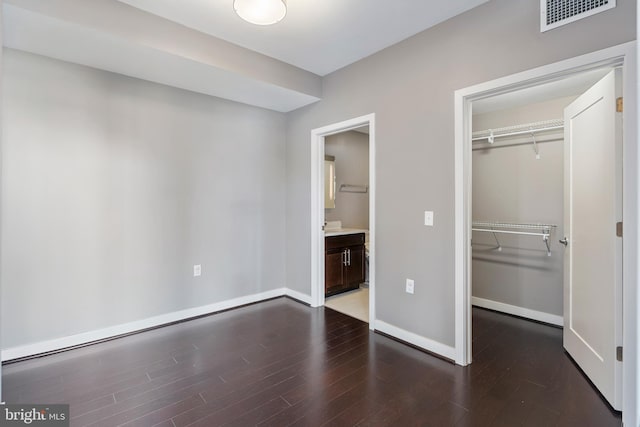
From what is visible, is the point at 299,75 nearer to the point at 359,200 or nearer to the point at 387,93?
the point at 387,93

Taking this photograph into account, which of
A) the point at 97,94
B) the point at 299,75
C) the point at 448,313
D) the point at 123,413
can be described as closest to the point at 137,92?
the point at 97,94

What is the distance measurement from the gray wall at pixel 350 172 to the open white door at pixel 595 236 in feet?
9.87

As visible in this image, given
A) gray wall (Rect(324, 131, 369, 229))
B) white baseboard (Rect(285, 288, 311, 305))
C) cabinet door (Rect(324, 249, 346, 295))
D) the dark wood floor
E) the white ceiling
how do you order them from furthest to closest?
gray wall (Rect(324, 131, 369, 229)), cabinet door (Rect(324, 249, 346, 295)), white baseboard (Rect(285, 288, 311, 305)), the white ceiling, the dark wood floor

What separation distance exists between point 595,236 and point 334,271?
2625mm

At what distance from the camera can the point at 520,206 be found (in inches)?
132

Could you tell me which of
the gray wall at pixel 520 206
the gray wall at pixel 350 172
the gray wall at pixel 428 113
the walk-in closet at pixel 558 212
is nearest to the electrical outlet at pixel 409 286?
the gray wall at pixel 428 113

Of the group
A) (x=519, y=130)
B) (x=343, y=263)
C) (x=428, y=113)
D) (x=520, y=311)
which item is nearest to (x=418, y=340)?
(x=520, y=311)

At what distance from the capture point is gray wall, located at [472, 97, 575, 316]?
3127 millimetres

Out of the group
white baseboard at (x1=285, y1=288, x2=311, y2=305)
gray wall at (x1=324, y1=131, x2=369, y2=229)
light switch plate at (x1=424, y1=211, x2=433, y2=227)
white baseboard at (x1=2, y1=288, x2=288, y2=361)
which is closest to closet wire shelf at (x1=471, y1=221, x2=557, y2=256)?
light switch plate at (x1=424, y1=211, x2=433, y2=227)

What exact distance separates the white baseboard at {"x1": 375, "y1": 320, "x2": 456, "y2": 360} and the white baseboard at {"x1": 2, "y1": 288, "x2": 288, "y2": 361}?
1403 millimetres

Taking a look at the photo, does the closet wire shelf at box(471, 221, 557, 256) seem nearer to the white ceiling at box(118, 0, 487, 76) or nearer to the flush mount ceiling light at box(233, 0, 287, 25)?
the white ceiling at box(118, 0, 487, 76)

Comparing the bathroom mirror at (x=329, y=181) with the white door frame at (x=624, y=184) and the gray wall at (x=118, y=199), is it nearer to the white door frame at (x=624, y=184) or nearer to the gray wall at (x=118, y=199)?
the gray wall at (x=118, y=199)

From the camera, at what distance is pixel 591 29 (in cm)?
178

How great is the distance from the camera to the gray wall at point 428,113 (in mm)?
2043
